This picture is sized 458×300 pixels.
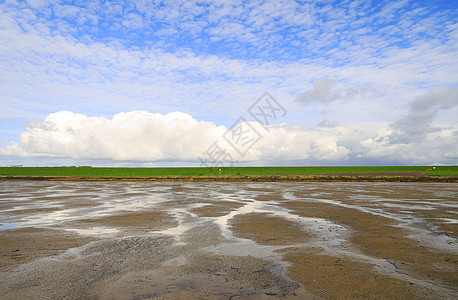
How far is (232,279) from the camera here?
239 inches

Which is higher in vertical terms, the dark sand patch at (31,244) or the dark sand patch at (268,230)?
the dark sand patch at (31,244)

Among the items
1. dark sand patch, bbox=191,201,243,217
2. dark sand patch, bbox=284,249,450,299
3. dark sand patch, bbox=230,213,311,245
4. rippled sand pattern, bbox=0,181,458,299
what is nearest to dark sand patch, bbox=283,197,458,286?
rippled sand pattern, bbox=0,181,458,299

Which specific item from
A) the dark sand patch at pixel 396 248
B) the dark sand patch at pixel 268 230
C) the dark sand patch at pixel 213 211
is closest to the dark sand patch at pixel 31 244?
the dark sand patch at pixel 268 230

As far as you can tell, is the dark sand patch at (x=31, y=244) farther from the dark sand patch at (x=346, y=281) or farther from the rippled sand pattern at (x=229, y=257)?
the dark sand patch at (x=346, y=281)

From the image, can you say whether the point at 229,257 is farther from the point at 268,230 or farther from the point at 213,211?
the point at 213,211

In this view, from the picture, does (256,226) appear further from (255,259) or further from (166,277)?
(166,277)

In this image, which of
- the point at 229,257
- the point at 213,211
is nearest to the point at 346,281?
the point at 229,257

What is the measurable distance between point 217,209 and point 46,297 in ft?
38.6

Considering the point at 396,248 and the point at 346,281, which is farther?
the point at 396,248

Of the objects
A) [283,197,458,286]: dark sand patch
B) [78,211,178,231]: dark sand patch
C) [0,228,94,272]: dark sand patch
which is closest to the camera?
[283,197,458,286]: dark sand patch

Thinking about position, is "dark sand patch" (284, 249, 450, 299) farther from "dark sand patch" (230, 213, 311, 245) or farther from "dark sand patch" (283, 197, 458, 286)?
"dark sand patch" (230, 213, 311, 245)

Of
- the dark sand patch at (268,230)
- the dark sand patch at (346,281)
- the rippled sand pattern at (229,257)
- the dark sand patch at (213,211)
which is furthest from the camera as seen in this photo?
the dark sand patch at (213,211)

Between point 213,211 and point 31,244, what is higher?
point 31,244

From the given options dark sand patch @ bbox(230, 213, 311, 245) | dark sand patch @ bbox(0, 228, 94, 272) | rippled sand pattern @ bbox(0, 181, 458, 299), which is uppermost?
dark sand patch @ bbox(0, 228, 94, 272)
